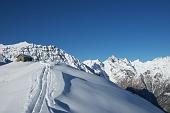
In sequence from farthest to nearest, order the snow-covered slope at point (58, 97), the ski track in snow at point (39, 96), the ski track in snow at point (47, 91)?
the snow-covered slope at point (58, 97) → the ski track in snow at point (47, 91) → the ski track in snow at point (39, 96)

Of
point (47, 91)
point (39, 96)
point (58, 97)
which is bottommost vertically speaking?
point (39, 96)

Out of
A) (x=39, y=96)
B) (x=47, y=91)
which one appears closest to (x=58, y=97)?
(x=39, y=96)

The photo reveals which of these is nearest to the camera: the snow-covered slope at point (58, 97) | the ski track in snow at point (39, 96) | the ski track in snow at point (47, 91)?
the ski track in snow at point (39, 96)

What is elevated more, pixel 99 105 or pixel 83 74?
pixel 83 74

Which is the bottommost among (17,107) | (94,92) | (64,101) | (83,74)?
(17,107)

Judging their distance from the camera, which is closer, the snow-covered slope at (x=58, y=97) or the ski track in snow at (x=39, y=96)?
the ski track in snow at (x=39, y=96)

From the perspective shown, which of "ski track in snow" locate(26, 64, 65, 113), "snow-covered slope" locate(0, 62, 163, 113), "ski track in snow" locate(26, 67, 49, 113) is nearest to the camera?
"ski track in snow" locate(26, 67, 49, 113)

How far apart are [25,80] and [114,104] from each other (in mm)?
9501

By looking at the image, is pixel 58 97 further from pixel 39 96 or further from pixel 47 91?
pixel 47 91

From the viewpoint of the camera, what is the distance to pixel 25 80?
31.6 m

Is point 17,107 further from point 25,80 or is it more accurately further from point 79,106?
point 25,80

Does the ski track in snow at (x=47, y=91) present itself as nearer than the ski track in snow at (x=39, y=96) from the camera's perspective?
No

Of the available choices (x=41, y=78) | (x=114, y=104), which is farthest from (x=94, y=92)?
(x=41, y=78)

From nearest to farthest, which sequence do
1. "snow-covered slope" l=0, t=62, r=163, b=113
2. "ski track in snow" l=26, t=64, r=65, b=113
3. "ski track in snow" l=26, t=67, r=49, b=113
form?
1. "ski track in snow" l=26, t=67, r=49, b=113
2. "ski track in snow" l=26, t=64, r=65, b=113
3. "snow-covered slope" l=0, t=62, r=163, b=113
